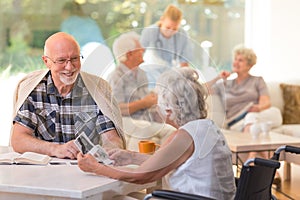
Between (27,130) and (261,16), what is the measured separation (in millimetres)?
5049

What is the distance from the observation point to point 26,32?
7.24 meters

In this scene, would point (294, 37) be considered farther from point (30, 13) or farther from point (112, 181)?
point (112, 181)

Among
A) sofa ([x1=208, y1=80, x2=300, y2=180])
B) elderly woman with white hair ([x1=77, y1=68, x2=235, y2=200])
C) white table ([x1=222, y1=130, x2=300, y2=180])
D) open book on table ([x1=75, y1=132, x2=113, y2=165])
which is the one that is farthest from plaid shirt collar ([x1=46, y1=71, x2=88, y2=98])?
sofa ([x1=208, y1=80, x2=300, y2=180])

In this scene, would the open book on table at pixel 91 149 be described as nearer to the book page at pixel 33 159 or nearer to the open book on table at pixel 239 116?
the book page at pixel 33 159

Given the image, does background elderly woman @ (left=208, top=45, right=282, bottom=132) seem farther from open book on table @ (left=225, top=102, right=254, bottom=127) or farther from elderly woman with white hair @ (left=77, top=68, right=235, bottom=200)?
elderly woman with white hair @ (left=77, top=68, right=235, bottom=200)

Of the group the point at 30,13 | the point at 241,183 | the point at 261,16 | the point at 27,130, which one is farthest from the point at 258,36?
the point at 241,183

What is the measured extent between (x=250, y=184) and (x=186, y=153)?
0.27 meters

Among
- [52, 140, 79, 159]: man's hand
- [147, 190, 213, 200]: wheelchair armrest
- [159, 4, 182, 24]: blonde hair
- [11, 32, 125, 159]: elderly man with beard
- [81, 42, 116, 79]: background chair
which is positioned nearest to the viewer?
[147, 190, 213, 200]: wheelchair armrest

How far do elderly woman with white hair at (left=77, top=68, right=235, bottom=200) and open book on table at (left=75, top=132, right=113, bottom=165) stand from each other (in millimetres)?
55

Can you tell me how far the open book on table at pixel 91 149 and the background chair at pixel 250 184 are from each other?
311mm

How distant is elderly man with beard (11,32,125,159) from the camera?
327cm

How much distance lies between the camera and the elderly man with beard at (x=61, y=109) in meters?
3.27

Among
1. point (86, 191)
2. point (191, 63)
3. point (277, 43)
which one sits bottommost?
point (86, 191)

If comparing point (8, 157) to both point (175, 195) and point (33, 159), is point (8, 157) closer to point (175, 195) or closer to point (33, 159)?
point (33, 159)
